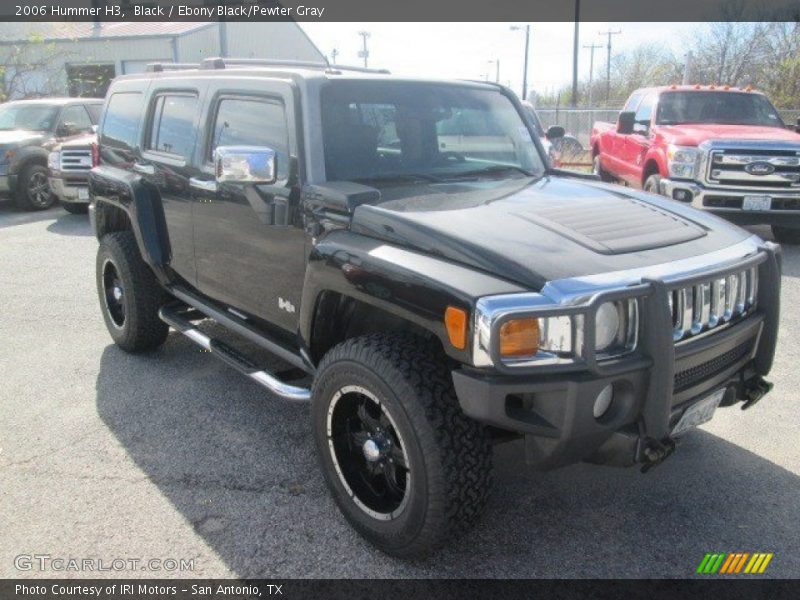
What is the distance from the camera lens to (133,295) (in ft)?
15.9

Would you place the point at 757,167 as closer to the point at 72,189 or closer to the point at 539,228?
the point at 539,228

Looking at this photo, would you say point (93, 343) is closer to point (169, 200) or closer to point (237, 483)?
point (169, 200)

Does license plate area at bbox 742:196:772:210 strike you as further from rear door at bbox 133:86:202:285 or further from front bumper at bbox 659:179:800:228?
rear door at bbox 133:86:202:285

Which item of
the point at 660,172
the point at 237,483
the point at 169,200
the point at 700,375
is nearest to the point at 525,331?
the point at 700,375

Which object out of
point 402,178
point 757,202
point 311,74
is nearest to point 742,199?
point 757,202

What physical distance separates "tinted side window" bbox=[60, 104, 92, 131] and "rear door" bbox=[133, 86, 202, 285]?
9.24 m

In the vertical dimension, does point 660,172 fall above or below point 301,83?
below

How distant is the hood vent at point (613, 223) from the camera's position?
110 inches

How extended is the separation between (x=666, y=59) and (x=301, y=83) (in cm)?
3955

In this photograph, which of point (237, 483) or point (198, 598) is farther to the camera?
point (237, 483)

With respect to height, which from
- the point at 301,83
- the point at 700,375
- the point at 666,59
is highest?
the point at 666,59

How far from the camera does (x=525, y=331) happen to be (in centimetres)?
236

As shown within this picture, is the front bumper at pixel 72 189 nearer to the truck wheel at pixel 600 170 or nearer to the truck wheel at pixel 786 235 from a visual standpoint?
the truck wheel at pixel 600 170

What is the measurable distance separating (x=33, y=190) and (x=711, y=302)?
484 inches
